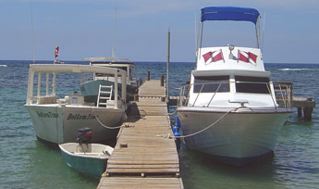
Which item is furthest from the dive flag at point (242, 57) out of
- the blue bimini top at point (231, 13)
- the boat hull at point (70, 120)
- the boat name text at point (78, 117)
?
the boat name text at point (78, 117)

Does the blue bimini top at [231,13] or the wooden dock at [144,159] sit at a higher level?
the blue bimini top at [231,13]

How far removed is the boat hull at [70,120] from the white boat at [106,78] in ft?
11.8

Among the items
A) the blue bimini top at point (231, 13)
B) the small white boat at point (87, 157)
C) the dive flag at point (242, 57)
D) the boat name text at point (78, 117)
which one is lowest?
the small white boat at point (87, 157)

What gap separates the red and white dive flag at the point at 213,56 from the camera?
18984mm

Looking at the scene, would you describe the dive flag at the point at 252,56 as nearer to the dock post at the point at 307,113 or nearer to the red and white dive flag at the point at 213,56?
the red and white dive flag at the point at 213,56

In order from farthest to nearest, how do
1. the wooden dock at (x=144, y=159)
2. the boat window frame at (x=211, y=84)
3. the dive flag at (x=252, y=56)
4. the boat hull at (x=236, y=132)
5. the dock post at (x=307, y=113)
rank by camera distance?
the dock post at (x=307, y=113)
the dive flag at (x=252, y=56)
the boat window frame at (x=211, y=84)
the boat hull at (x=236, y=132)
the wooden dock at (x=144, y=159)

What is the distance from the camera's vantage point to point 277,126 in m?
17.4

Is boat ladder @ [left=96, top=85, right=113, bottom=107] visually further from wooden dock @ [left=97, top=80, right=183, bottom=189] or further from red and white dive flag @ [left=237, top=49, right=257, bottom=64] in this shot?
red and white dive flag @ [left=237, top=49, right=257, bottom=64]

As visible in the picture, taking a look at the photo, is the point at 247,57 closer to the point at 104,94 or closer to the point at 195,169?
the point at 195,169

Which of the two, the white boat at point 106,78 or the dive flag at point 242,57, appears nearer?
the dive flag at point 242,57

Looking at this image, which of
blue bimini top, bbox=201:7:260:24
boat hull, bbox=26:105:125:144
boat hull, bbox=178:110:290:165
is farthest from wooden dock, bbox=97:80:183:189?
blue bimini top, bbox=201:7:260:24

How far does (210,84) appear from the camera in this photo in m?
18.3

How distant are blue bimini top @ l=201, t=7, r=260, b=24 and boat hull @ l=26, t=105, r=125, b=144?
509 cm

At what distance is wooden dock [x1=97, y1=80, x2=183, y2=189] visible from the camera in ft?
39.5
